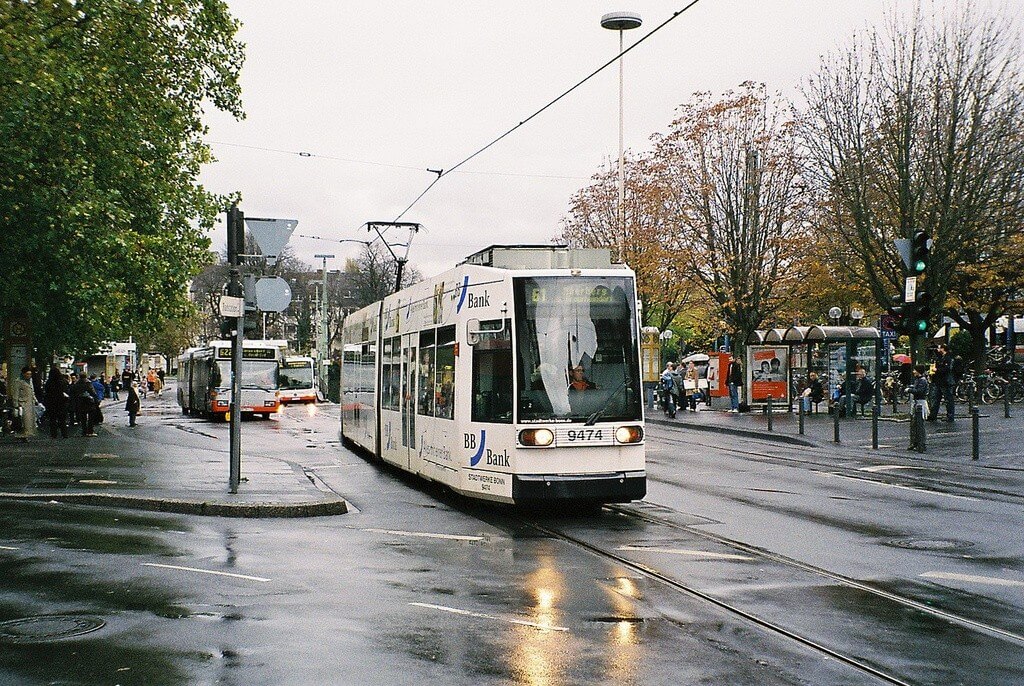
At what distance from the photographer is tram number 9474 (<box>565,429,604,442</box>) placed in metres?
12.9

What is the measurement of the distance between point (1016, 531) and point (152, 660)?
961cm

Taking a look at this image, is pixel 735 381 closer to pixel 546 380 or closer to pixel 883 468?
pixel 883 468

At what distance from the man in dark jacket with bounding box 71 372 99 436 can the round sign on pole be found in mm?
15972

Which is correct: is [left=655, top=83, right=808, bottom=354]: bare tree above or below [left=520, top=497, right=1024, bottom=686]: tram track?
above

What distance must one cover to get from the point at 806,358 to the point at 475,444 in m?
26.2

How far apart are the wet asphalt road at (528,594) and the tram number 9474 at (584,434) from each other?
101 centimetres

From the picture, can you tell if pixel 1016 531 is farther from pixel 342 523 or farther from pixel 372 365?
pixel 372 365

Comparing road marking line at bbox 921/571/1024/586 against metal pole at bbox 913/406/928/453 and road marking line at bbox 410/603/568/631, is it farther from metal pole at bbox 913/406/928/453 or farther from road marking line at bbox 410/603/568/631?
metal pole at bbox 913/406/928/453

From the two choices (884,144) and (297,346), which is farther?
(297,346)

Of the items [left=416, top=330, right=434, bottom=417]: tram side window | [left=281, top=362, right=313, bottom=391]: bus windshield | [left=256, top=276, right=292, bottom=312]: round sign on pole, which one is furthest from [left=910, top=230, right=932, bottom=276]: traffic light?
[left=281, top=362, right=313, bottom=391]: bus windshield

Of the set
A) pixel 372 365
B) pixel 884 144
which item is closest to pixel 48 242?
pixel 372 365

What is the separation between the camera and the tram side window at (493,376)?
13.0 meters

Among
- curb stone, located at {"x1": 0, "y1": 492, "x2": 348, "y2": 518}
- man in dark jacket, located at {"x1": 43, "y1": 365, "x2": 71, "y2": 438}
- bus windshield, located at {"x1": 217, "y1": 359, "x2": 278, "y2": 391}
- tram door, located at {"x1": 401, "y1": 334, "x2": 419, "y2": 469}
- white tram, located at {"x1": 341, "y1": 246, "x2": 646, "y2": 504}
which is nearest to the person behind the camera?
white tram, located at {"x1": 341, "y1": 246, "x2": 646, "y2": 504}

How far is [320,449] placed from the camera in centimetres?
2658
